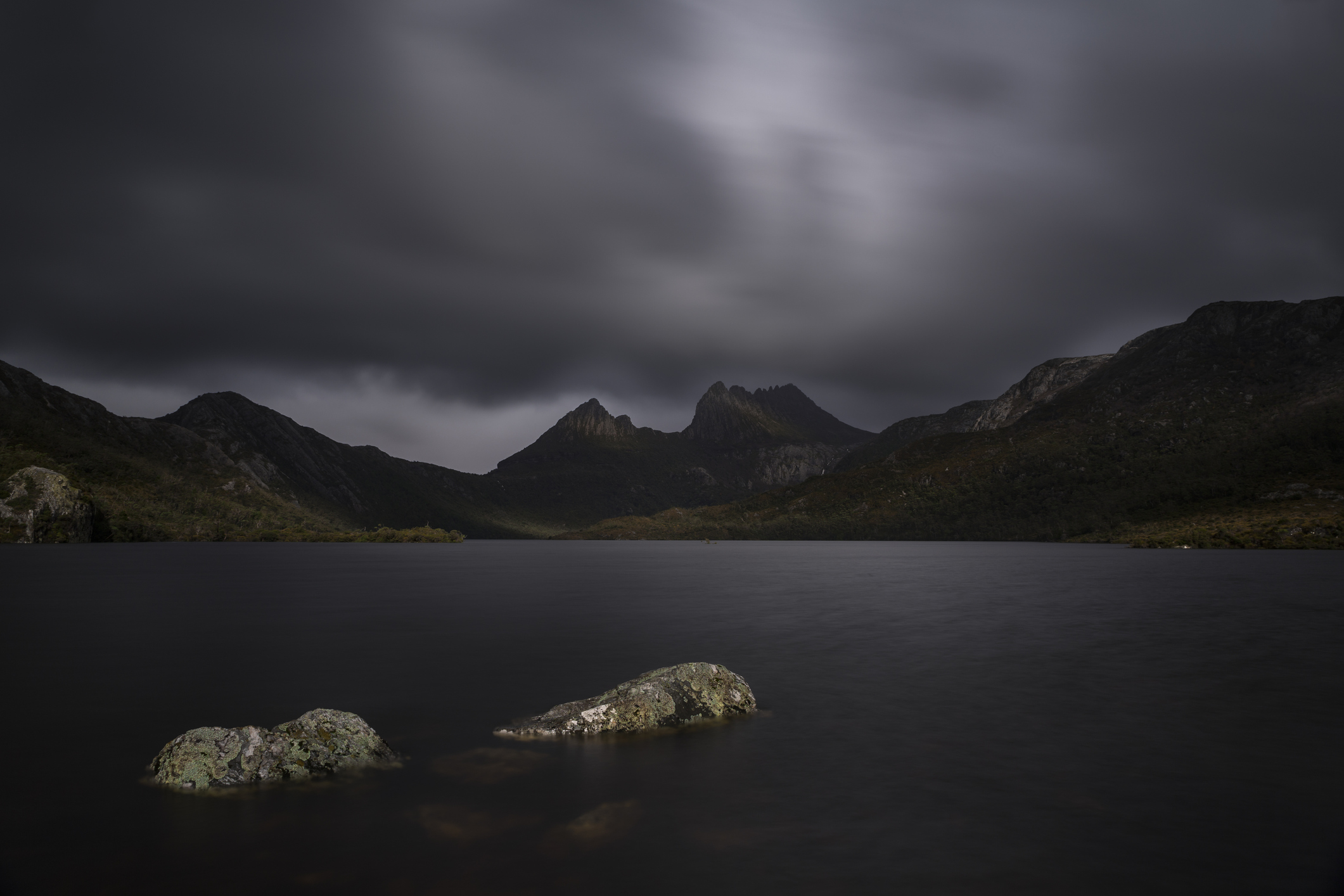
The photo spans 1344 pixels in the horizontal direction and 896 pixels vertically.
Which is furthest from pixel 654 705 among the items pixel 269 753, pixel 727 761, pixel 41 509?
pixel 41 509

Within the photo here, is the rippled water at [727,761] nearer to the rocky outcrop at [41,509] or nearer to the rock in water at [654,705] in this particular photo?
the rock in water at [654,705]

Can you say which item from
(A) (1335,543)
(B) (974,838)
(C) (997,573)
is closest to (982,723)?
(B) (974,838)

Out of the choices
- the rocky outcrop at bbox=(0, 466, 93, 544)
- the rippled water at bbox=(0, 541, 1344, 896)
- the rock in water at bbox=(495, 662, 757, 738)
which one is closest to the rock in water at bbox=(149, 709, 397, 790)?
the rippled water at bbox=(0, 541, 1344, 896)

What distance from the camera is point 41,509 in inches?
6678

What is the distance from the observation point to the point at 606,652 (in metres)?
30.7

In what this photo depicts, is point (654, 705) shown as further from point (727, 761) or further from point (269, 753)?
point (269, 753)

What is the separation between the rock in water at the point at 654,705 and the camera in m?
17.2

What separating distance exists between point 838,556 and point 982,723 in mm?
137717

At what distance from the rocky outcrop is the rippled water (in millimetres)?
172752

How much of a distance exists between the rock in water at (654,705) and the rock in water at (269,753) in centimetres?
371

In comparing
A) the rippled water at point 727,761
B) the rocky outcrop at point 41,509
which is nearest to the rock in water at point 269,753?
A: the rippled water at point 727,761

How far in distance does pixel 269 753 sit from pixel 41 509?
217209 millimetres

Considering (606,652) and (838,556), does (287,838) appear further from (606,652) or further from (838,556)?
(838,556)

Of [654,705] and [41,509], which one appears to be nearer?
[654,705]
